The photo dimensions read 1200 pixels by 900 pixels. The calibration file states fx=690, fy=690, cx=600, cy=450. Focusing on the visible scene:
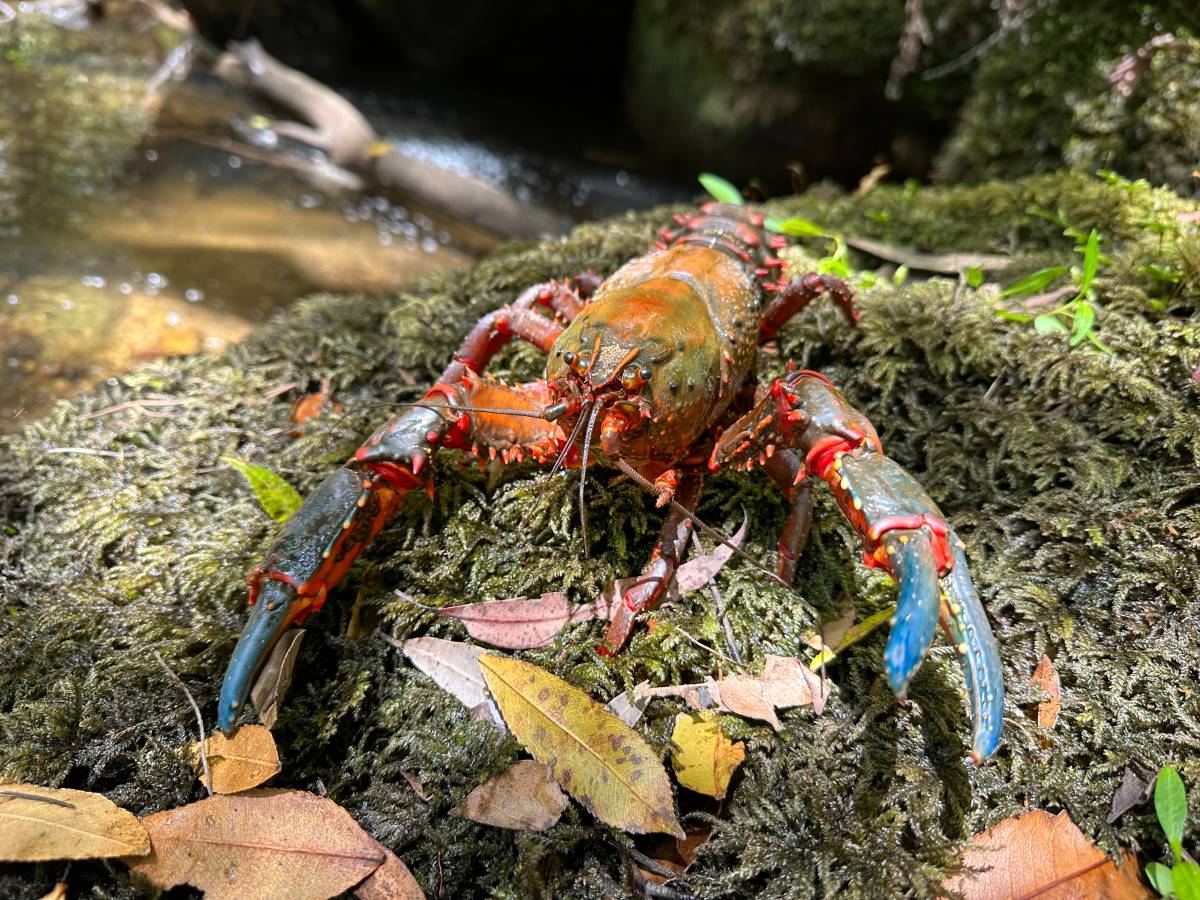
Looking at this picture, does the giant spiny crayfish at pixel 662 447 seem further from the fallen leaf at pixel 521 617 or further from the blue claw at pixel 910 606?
the fallen leaf at pixel 521 617

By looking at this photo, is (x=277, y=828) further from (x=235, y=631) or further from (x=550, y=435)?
(x=550, y=435)

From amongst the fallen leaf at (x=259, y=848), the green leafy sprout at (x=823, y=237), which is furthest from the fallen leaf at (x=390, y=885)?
the green leafy sprout at (x=823, y=237)

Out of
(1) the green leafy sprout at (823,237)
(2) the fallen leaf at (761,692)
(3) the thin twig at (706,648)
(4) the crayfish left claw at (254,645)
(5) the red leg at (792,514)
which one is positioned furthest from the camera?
(1) the green leafy sprout at (823,237)

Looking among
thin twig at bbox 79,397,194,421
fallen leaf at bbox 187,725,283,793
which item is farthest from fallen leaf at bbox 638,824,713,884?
thin twig at bbox 79,397,194,421

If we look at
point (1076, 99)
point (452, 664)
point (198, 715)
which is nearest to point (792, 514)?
point (452, 664)

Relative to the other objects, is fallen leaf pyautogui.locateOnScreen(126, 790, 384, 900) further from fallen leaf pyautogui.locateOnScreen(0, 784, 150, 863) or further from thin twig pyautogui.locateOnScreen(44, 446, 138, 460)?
thin twig pyautogui.locateOnScreen(44, 446, 138, 460)

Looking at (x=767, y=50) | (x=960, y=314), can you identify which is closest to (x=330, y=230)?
(x=767, y=50)
